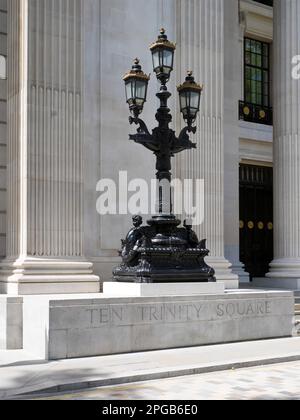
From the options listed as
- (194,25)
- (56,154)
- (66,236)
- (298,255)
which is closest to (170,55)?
(56,154)

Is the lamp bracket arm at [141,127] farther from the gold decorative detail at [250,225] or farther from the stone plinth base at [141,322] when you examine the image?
the gold decorative detail at [250,225]

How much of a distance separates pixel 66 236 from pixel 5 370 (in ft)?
18.3

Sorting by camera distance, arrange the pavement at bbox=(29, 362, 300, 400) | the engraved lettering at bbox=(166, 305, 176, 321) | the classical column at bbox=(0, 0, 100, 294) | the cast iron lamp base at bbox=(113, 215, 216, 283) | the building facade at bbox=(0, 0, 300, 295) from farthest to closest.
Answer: the building facade at bbox=(0, 0, 300, 295)
the classical column at bbox=(0, 0, 100, 294)
the cast iron lamp base at bbox=(113, 215, 216, 283)
the engraved lettering at bbox=(166, 305, 176, 321)
the pavement at bbox=(29, 362, 300, 400)

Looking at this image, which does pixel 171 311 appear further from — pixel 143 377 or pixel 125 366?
pixel 143 377

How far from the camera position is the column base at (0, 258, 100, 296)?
15.4 metres

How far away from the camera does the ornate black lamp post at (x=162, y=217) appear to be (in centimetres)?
1369

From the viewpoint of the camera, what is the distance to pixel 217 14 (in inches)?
795

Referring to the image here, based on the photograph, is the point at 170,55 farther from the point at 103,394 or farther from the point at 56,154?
the point at 103,394

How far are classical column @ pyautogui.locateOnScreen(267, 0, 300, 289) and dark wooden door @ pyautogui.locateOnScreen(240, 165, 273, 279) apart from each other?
4.88m

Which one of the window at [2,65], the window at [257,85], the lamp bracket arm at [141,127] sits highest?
the window at [257,85]

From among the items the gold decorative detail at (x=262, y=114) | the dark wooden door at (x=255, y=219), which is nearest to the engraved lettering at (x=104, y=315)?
the dark wooden door at (x=255, y=219)

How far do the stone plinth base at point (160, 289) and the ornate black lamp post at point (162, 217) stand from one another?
6.1 inches

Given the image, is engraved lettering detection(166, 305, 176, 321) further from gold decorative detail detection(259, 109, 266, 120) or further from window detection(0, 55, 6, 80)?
gold decorative detail detection(259, 109, 266, 120)

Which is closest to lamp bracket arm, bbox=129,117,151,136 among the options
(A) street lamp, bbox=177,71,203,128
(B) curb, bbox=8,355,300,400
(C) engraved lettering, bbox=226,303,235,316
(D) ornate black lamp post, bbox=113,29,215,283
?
(D) ornate black lamp post, bbox=113,29,215,283
